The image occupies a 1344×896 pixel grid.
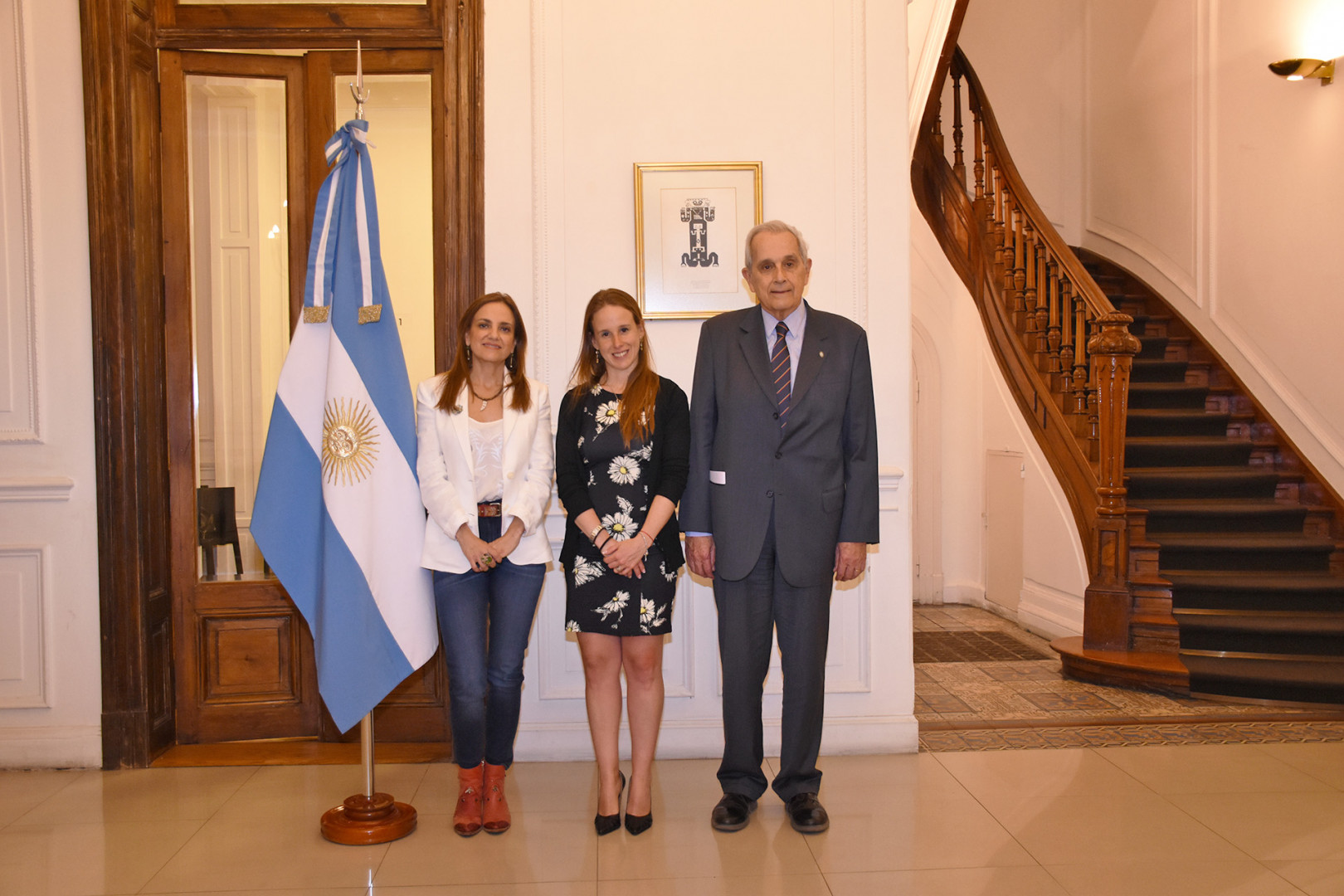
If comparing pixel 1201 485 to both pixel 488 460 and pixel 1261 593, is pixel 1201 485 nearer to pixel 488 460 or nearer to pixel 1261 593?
pixel 1261 593

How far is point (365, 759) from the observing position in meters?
3.03

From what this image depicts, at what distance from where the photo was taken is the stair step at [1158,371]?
6441 mm

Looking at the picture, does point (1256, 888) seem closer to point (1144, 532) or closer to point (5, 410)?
point (1144, 532)

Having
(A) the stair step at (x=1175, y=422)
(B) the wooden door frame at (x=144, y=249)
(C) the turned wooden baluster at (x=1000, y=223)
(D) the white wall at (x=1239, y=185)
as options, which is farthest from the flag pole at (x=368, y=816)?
(D) the white wall at (x=1239, y=185)

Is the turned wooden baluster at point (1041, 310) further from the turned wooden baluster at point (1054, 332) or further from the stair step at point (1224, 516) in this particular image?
the stair step at point (1224, 516)

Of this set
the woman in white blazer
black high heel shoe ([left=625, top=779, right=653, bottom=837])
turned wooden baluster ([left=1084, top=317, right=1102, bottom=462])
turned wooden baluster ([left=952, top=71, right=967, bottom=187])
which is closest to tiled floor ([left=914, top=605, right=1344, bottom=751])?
turned wooden baluster ([left=1084, top=317, right=1102, bottom=462])

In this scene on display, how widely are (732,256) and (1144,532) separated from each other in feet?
9.86

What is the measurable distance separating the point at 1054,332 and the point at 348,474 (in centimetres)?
455

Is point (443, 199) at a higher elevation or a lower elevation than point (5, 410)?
higher

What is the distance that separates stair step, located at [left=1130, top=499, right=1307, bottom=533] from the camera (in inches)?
213

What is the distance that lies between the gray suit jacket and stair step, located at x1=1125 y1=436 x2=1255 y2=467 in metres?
3.66

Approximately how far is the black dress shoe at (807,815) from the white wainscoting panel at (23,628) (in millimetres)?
2828

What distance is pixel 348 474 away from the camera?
2914 mm

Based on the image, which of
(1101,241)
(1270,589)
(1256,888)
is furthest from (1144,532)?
(1101,241)
